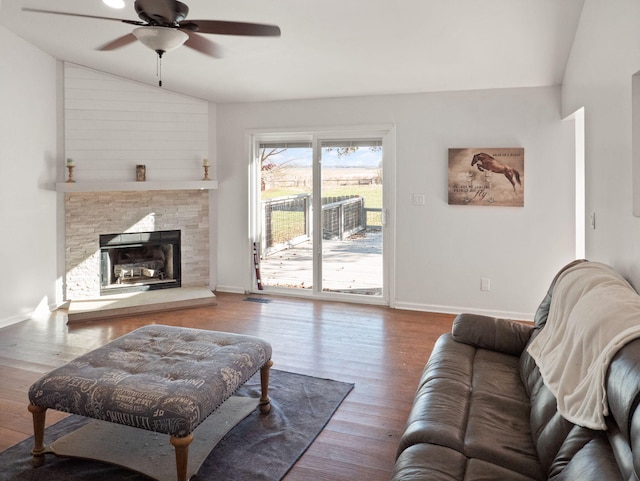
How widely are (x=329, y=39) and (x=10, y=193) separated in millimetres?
3372

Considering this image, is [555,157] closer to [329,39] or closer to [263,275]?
[329,39]

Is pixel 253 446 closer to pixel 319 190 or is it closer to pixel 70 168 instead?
pixel 319 190

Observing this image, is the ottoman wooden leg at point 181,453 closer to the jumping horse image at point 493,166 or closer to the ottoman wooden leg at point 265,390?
the ottoman wooden leg at point 265,390

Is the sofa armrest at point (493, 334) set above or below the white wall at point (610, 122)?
below

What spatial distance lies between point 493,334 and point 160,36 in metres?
2.51

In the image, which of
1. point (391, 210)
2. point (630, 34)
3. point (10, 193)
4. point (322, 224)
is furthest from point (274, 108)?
point (630, 34)

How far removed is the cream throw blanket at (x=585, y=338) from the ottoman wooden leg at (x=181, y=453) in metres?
1.53

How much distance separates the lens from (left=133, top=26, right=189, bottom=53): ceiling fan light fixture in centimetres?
281

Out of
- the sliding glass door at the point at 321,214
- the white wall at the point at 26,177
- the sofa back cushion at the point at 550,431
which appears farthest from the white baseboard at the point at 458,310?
the white wall at the point at 26,177

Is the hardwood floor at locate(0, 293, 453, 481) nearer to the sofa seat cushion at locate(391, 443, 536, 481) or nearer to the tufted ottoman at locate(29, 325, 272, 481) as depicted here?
the tufted ottoman at locate(29, 325, 272, 481)

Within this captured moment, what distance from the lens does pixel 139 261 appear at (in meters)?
6.29

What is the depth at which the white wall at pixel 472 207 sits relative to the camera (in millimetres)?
5000

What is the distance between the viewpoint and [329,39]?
169 inches

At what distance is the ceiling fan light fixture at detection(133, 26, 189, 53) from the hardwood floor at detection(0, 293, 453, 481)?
2260 millimetres
